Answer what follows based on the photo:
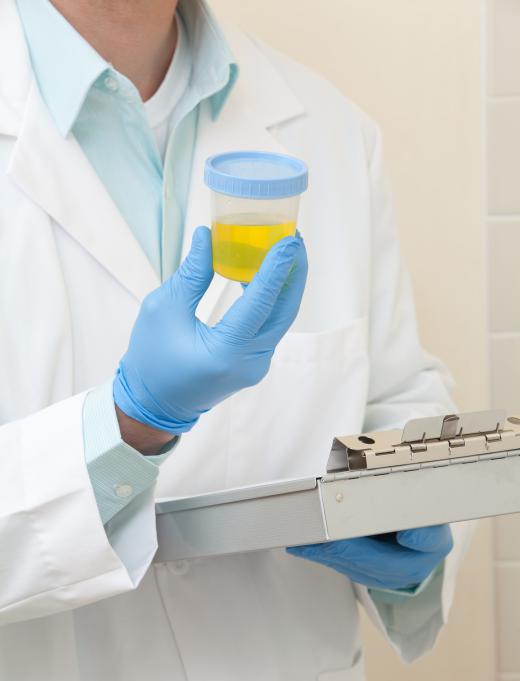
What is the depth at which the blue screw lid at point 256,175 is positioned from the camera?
0.87 metres

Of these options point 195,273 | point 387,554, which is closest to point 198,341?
point 195,273

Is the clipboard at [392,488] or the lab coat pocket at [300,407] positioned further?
the lab coat pocket at [300,407]

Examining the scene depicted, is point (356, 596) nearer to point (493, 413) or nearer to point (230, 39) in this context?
point (493, 413)

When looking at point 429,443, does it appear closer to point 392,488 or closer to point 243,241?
point 392,488

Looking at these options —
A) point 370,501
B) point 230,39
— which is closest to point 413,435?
point 370,501

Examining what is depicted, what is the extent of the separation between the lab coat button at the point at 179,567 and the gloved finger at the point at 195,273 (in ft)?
1.20

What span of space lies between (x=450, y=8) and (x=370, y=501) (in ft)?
3.48

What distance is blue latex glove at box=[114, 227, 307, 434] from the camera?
926mm

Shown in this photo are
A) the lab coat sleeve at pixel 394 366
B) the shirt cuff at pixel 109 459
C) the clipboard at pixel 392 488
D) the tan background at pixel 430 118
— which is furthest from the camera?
the tan background at pixel 430 118

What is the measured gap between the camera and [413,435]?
89 centimetres

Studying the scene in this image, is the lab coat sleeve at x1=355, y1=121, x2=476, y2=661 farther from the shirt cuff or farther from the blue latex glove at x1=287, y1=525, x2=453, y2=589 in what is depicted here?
the shirt cuff

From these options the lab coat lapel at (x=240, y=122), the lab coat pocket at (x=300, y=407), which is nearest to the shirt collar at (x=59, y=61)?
the lab coat lapel at (x=240, y=122)

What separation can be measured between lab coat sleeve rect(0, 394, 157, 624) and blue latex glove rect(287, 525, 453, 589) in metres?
0.28

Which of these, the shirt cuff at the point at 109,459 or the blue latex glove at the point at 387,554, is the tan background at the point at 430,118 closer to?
the blue latex glove at the point at 387,554
